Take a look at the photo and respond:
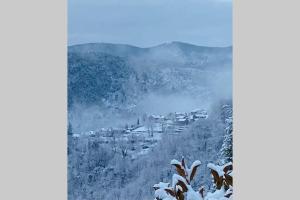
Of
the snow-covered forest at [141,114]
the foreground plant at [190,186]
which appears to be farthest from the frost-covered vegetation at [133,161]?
the foreground plant at [190,186]

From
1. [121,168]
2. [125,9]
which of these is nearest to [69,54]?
[125,9]

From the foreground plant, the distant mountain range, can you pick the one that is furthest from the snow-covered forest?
the foreground plant

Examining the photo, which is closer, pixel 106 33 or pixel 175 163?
pixel 175 163

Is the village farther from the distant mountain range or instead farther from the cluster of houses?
the distant mountain range

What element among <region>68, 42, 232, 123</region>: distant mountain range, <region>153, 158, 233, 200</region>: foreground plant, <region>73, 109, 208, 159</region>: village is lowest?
<region>153, 158, 233, 200</region>: foreground plant

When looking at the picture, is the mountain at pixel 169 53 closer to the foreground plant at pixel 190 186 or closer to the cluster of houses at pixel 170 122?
the cluster of houses at pixel 170 122

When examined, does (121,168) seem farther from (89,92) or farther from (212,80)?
(212,80)

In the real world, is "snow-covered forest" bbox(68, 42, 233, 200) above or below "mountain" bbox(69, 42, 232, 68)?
below

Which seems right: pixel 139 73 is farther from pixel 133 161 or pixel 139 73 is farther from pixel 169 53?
pixel 133 161
